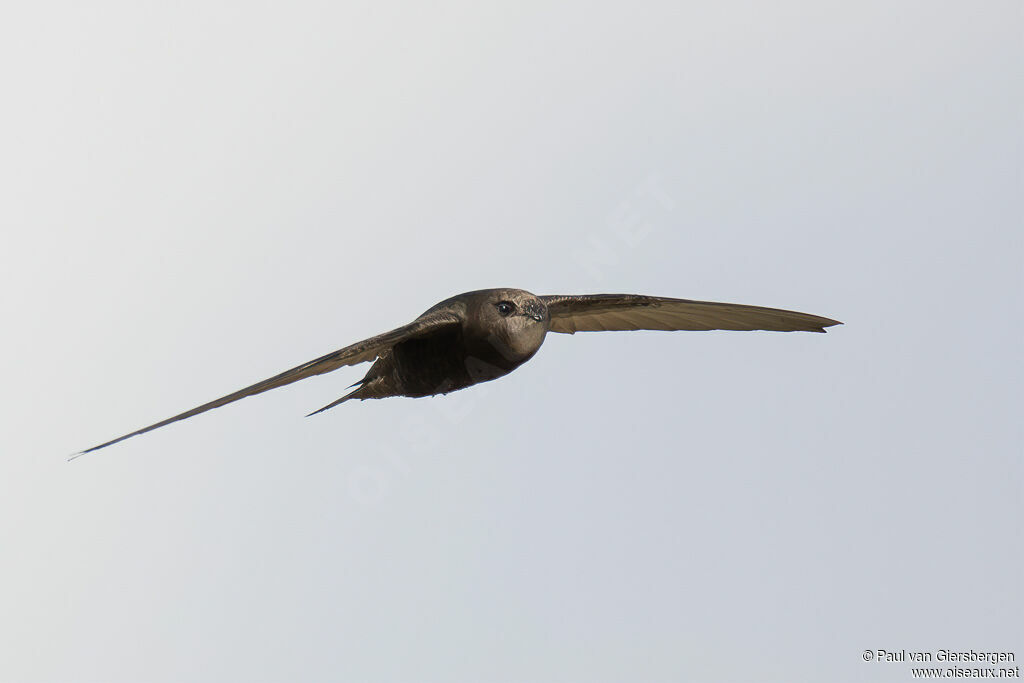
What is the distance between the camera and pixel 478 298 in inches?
254

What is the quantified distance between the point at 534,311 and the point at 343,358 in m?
1.25

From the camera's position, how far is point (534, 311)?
6.47m

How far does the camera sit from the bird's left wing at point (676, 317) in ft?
24.6

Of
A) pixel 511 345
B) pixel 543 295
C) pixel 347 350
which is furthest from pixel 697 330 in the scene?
pixel 347 350

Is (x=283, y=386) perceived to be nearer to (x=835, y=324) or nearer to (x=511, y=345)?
(x=511, y=345)

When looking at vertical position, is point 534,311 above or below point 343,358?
above

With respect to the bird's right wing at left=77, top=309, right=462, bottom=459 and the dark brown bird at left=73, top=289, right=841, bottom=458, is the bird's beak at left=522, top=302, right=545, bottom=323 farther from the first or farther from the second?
the bird's right wing at left=77, top=309, right=462, bottom=459

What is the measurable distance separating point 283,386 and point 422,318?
978 mm

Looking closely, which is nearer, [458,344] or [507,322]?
[507,322]

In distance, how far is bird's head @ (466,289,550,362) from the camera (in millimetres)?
6367

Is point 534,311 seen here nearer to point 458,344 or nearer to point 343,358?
point 458,344

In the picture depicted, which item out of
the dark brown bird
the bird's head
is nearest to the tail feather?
the dark brown bird

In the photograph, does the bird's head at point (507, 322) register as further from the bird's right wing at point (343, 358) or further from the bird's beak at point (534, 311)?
the bird's right wing at point (343, 358)

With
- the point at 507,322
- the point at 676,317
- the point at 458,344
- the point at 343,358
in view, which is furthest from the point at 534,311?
the point at 676,317
